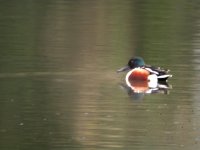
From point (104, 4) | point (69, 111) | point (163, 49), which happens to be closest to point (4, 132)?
point (69, 111)

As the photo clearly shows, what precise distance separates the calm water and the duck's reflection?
94 mm

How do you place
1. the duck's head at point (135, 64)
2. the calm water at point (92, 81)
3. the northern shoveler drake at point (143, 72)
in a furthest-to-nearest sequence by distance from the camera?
the duck's head at point (135, 64) → the northern shoveler drake at point (143, 72) → the calm water at point (92, 81)

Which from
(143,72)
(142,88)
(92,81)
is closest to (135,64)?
(143,72)

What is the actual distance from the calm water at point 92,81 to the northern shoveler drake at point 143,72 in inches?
8.4

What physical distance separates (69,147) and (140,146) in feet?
2.80

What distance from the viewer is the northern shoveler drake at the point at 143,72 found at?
1678 cm

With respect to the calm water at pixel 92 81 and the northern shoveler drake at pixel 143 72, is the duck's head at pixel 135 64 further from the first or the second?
the calm water at pixel 92 81

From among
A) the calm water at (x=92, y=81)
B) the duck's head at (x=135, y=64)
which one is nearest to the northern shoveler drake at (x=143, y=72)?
the duck's head at (x=135, y=64)

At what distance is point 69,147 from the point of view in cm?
1161

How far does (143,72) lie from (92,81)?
1198 mm

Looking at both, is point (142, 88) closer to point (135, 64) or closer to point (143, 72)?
point (143, 72)

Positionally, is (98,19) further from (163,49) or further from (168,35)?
(163,49)

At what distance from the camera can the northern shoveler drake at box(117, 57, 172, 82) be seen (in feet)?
55.1

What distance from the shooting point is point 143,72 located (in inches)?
681
